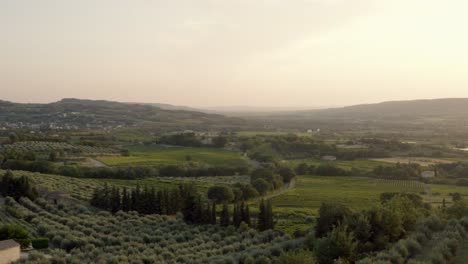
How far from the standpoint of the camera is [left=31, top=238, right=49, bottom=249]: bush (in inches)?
1426

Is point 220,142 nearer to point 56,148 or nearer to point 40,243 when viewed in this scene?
point 56,148

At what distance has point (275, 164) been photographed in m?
95.8

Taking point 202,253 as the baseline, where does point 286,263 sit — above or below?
above

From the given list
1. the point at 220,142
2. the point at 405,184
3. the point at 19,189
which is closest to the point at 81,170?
the point at 19,189

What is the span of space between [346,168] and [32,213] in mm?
65644

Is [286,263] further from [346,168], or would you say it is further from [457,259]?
[346,168]

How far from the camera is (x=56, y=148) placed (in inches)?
4299

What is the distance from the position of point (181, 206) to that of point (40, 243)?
66.6 feet

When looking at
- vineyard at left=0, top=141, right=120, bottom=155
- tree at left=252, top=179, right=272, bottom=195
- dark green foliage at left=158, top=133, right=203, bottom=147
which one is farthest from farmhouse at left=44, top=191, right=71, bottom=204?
dark green foliage at left=158, top=133, right=203, bottom=147

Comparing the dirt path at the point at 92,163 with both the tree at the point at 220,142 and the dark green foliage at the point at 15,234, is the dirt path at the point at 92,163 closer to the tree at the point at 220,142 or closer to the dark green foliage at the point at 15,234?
the tree at the point at 220,142

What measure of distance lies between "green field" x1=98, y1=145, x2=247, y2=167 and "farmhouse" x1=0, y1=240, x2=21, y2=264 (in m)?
62.6

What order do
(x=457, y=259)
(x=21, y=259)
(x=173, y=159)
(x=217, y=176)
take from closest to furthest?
(x=457, y=259)
(x=21, y=259)
(x=217, y=176)
(x=173, y=159)

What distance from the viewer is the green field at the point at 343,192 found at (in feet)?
202

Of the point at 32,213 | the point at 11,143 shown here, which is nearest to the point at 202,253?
the point at 32,213
